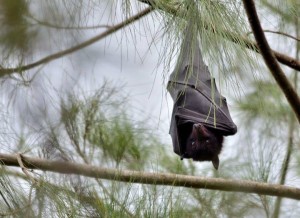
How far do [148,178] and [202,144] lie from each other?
540 mm

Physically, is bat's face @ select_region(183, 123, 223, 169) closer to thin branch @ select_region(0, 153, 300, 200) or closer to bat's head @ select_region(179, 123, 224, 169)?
bat's head @ select_region(179, 123, 224, 169)

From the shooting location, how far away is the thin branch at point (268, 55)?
203 cm

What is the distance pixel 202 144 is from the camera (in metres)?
2.91

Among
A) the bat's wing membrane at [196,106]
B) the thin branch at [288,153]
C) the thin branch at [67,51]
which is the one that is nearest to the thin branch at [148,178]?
the thin branch at [67,51]

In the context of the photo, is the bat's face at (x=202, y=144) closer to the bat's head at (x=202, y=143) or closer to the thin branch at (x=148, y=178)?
the bat's head at (x=202, y=143)

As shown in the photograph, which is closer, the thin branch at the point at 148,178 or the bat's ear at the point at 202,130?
the thin branch at the point at 148,178

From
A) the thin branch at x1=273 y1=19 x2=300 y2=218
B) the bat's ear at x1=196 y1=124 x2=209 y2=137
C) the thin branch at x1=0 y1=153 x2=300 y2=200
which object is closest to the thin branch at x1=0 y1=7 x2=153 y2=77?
the thin branch at x1=0 y1=153 x2=300 y2=200

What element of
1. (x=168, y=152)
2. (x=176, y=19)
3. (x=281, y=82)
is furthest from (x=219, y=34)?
(x=168, y=152)

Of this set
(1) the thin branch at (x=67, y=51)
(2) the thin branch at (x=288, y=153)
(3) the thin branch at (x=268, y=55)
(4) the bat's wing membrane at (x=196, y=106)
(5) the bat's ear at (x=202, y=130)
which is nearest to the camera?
(3) the thin branch at (x=268, y=55)

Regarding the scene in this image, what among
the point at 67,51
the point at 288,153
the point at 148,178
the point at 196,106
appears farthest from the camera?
the point at 288,153

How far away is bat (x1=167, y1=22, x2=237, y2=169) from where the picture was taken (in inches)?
111

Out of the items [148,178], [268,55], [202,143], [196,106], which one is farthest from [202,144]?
[268,55]

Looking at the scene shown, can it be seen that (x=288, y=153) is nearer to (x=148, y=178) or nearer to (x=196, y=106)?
(x=196, y=106)

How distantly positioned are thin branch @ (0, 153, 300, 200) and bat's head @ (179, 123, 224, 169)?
16.9 inches
